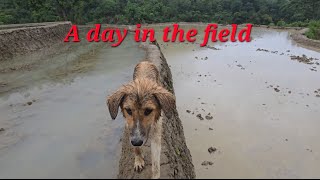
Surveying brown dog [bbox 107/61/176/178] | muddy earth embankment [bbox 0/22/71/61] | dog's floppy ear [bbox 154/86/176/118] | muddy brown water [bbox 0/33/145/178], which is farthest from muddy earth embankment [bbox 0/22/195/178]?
dog's floppy ear [bbox 154/86/176/118]

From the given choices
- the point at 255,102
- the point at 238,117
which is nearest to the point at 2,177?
the point at 238,117

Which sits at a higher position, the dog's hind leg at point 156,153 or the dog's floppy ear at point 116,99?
the dog's floppy ear at point 116,99

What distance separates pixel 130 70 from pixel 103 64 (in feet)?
8.68

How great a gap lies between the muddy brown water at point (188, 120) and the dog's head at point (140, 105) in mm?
1864

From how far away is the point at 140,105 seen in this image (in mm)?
4156

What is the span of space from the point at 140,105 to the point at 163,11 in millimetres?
51162

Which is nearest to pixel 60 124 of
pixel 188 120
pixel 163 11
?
pixel 188 120

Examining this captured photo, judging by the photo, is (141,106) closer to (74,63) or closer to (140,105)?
(140,105)

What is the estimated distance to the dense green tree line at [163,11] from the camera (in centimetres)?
4306

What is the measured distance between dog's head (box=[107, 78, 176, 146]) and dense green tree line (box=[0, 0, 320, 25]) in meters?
40.8

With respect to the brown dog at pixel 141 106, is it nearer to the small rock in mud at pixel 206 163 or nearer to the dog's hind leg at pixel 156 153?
the dog's hind leg at pixel 156 153

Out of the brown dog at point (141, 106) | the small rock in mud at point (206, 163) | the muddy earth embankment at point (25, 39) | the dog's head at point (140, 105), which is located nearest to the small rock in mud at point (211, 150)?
the small rock in mud at point (206, 163)

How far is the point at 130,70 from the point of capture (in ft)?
46.0

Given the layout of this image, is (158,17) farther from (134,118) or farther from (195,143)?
(134,118)
